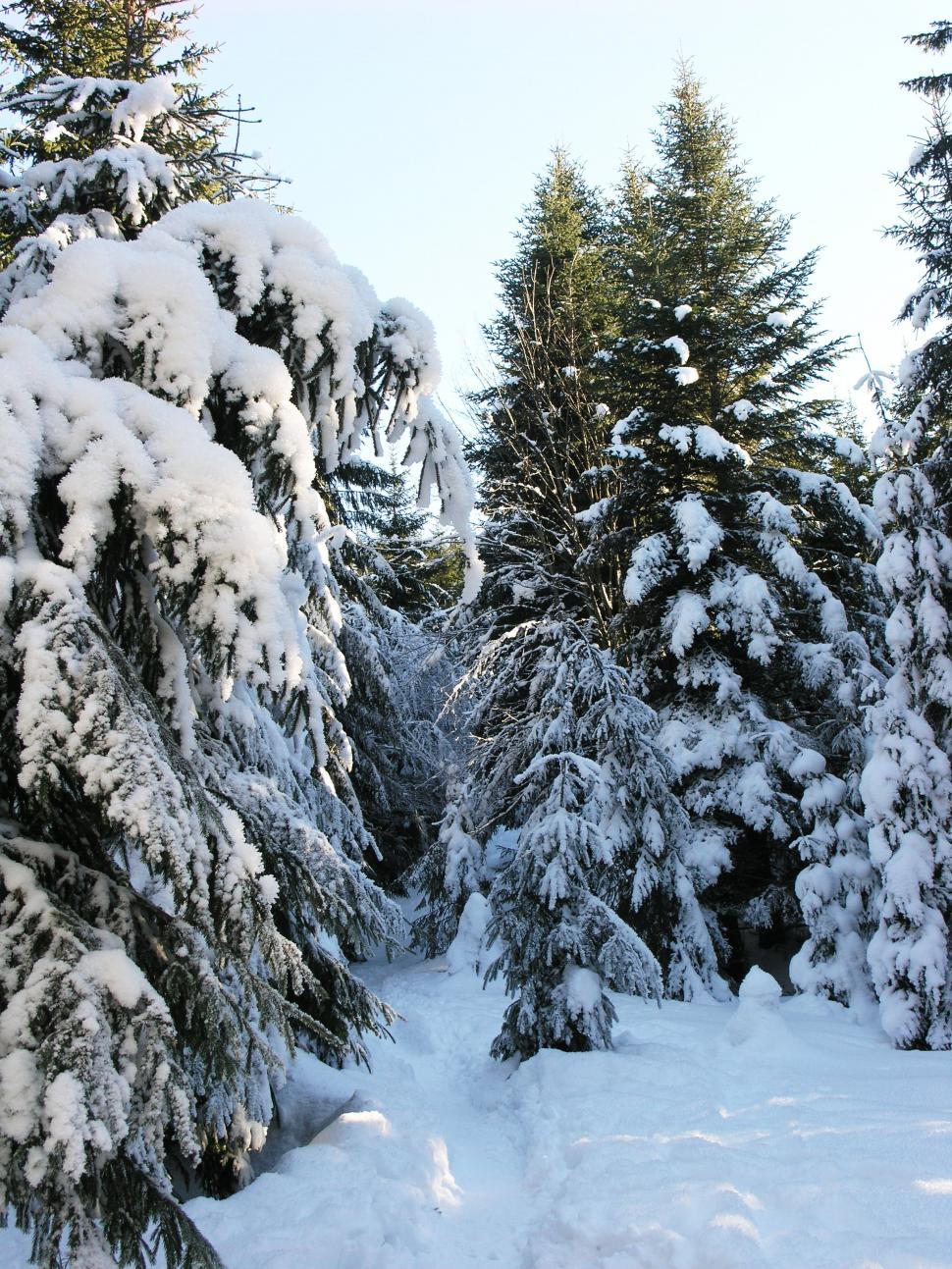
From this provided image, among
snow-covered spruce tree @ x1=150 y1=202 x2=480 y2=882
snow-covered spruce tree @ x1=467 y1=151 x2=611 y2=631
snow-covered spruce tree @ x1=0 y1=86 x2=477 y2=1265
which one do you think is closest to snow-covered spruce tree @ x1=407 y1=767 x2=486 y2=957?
snow-covered spruce tree @ x1=467 y1=151 x2=611 y2=631

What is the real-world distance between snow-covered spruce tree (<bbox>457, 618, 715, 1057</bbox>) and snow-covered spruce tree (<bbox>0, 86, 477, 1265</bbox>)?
3.66 meters

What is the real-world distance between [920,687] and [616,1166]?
6.29 m

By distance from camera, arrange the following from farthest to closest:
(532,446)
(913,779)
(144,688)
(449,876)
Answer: (532,446) → (449,876) → (913,779) → (144,688)

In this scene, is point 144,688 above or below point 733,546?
below

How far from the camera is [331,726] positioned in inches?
183

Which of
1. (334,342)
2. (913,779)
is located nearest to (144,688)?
(334,342)

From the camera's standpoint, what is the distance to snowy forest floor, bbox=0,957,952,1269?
3486 millimetres

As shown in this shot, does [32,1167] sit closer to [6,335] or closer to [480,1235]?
[6,335]

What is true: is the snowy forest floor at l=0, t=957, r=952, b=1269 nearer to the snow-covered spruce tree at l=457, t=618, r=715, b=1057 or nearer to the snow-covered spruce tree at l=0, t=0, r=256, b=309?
the snow-covered spruce tree at l=457, t=618, r=715, b=1057

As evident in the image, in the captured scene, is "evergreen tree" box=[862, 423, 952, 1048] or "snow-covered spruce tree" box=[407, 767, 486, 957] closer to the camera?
"evergreen tree" box=[862, 423, 952, 1048]

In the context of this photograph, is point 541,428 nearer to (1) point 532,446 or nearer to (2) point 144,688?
(1) point 532,446

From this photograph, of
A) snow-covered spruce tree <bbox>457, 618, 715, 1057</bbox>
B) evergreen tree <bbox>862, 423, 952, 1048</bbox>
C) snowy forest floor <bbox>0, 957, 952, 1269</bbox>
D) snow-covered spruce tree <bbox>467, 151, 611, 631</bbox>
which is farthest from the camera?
snow-covered spruce tree <bbox>467, 151, 611, 631</bbox>

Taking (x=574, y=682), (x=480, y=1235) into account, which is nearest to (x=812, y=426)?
(x=574, y=682)

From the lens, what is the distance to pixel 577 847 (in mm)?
6867
